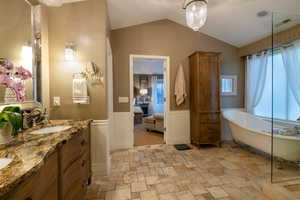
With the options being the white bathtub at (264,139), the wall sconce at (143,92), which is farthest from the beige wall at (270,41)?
the wall sconce at (143,92)

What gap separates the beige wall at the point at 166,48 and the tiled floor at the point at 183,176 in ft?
3.87

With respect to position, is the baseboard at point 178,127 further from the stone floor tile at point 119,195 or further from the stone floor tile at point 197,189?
the stone floor tile at point 119,195

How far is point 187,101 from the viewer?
3.46 metres

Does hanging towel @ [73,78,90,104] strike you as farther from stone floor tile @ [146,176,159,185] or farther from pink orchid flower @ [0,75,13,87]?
stone floor tile @ [146,176,159,185]

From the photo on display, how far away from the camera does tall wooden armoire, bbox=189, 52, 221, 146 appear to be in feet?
9.97

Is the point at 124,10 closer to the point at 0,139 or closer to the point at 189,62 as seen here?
the point at 189,62

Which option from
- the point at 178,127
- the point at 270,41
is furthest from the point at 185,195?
the point at 270,41

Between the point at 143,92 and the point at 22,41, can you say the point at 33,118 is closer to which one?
the point at 22,41

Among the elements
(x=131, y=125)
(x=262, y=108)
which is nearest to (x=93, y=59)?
(x=131, y=125)

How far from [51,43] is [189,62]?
9.27 ft

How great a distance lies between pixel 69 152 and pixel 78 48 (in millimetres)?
1540

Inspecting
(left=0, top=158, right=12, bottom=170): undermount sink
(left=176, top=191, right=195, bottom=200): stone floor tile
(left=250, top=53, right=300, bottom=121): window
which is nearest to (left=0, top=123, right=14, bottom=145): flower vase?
(left=0, top=158, right=12, bottom=170): undermount sink

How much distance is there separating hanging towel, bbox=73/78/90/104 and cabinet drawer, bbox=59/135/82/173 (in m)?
0.69

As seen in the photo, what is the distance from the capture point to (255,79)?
3.38 meters
